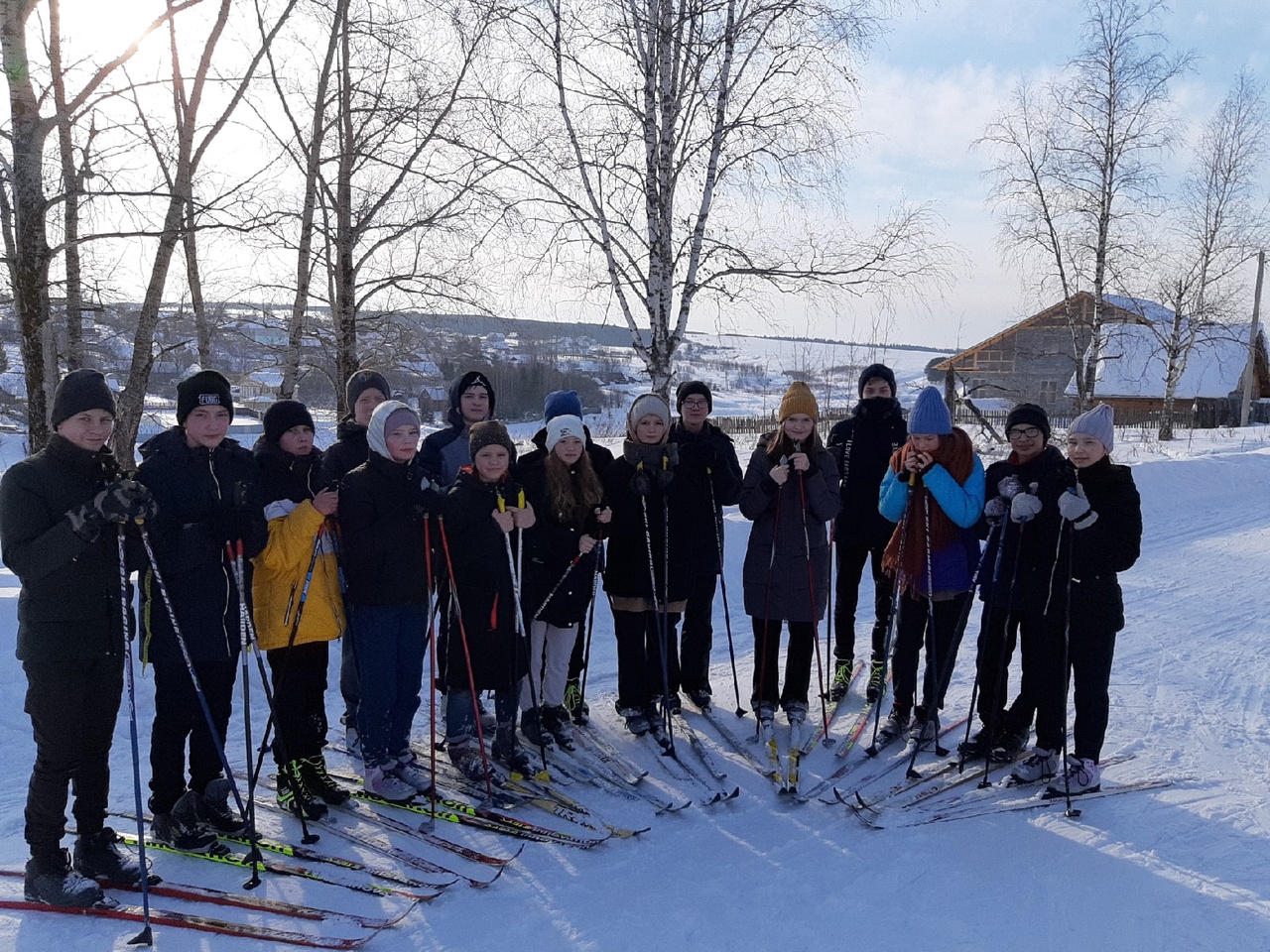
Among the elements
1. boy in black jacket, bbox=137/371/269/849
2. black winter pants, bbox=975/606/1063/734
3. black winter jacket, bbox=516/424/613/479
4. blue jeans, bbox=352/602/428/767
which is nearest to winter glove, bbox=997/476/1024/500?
black winter pants, bbox=975/606/1063/734

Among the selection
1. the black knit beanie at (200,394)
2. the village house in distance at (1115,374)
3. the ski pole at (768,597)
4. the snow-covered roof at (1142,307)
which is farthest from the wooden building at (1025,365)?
the black knit beanie at (200,394)

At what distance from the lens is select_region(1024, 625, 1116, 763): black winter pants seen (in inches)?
152

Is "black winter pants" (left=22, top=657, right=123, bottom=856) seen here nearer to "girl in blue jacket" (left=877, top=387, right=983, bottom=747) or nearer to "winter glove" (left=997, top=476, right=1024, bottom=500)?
"girl in blue jacket" (left=877, top=387, right=983, bottom=747)

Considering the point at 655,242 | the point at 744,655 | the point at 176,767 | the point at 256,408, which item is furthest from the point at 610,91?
the point at 176,767

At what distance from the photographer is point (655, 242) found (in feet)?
27.5

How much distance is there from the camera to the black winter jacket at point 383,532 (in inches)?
147

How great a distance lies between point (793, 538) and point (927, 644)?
0.92 metres

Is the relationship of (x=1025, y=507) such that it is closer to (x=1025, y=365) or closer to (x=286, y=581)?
(x=286, y=581)

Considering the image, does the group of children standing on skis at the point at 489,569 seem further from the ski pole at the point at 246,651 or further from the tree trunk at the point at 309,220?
the tree trunk at the point at 309,220

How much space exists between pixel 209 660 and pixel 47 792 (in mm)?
674

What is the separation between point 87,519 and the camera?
2.89 m

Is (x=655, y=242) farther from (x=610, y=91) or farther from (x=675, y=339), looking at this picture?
(x=610, y=91)

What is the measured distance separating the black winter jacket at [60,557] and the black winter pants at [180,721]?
31 cm

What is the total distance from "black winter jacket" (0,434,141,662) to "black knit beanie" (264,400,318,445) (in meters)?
1.04
